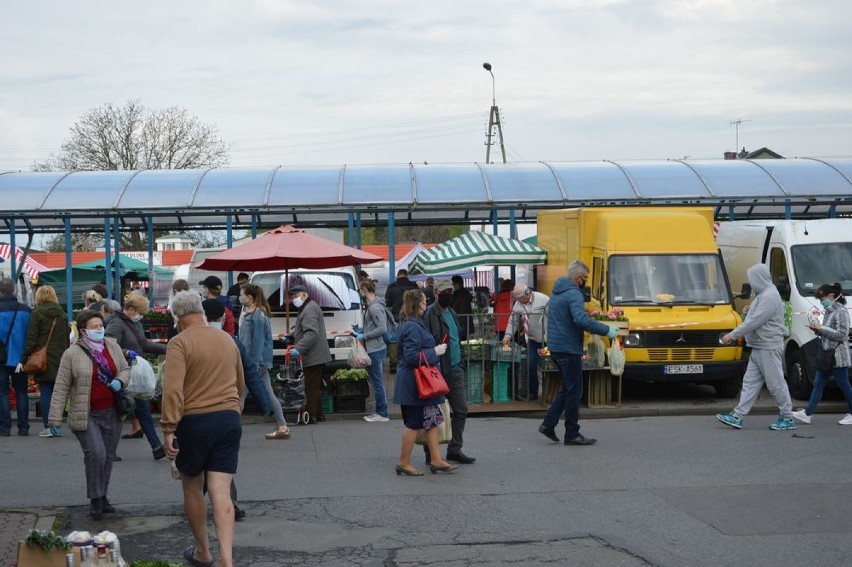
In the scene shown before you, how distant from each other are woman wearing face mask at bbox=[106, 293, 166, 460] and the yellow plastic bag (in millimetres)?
5921

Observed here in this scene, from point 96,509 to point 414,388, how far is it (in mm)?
2935

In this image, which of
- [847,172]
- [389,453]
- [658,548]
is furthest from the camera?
[847,172]

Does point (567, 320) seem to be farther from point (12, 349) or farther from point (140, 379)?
point (12, 349)

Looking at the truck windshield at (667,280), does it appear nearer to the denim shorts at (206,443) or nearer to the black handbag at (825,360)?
the black handbag at (825,360)

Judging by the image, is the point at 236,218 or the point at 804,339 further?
the point at 236,218

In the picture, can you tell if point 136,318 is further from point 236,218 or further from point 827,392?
point 236,218

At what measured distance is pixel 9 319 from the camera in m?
13.0

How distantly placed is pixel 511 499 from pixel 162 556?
300 cm

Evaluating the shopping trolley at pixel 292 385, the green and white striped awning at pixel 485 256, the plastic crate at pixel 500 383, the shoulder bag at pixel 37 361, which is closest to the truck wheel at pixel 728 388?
the plastic crate at pixel 500 383

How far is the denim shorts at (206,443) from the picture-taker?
6.52 m

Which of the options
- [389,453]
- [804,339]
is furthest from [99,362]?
[804,339]

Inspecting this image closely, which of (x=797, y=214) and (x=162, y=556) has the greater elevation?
(x=797, y=214)

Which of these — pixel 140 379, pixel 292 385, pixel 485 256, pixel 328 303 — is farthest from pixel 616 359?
pixel 140 379

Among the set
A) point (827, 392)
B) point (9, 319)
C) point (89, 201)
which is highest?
point (89, 201)
